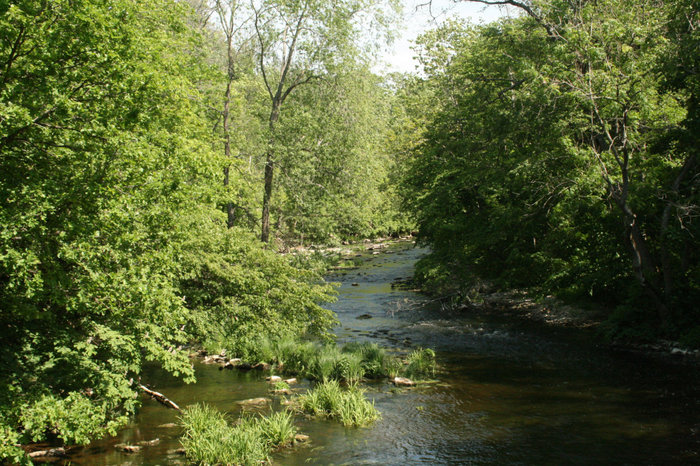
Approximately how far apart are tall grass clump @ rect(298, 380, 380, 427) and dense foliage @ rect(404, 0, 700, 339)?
25.5ft

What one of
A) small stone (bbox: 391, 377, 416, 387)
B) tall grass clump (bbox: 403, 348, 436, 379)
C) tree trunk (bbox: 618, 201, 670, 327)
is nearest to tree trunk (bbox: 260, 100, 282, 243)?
tall grass clump (bbox: 403, 348, 436, 379)

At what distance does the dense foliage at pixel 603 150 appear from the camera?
549 inches

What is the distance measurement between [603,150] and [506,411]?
9.13m

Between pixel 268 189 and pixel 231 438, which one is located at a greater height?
pixel 268 189

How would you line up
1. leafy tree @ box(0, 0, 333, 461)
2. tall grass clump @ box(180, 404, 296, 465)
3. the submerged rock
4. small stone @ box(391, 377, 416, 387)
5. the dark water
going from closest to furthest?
leafy tree @ box(0, 0, 333, 461), tall grass clump @ box(180, 404, 296, 465), the dark water, the submerged rock, small stone @ box(391, 377, 416, 387)

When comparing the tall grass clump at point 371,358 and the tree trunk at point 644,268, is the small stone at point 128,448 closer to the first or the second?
the tall grass clump at point 371,358

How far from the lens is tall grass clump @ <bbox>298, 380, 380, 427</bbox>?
10484 mm

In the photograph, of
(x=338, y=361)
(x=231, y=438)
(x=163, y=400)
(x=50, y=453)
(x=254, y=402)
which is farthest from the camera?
(x=338, y=361)

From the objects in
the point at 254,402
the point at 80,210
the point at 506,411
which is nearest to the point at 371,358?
the point at 254,402

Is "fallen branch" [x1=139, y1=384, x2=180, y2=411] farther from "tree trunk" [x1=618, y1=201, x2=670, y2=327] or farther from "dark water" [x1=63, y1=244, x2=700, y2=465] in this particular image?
"tree trunk" [x1=618, y1=201, x2=670, y2=327]

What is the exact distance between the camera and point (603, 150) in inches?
631

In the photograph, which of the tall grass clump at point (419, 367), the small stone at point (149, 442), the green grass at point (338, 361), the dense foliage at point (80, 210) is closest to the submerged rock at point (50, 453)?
the dense foliage at point (80, 210)

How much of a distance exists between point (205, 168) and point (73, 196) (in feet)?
10.2

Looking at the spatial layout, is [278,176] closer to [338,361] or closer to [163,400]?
[338,361]
